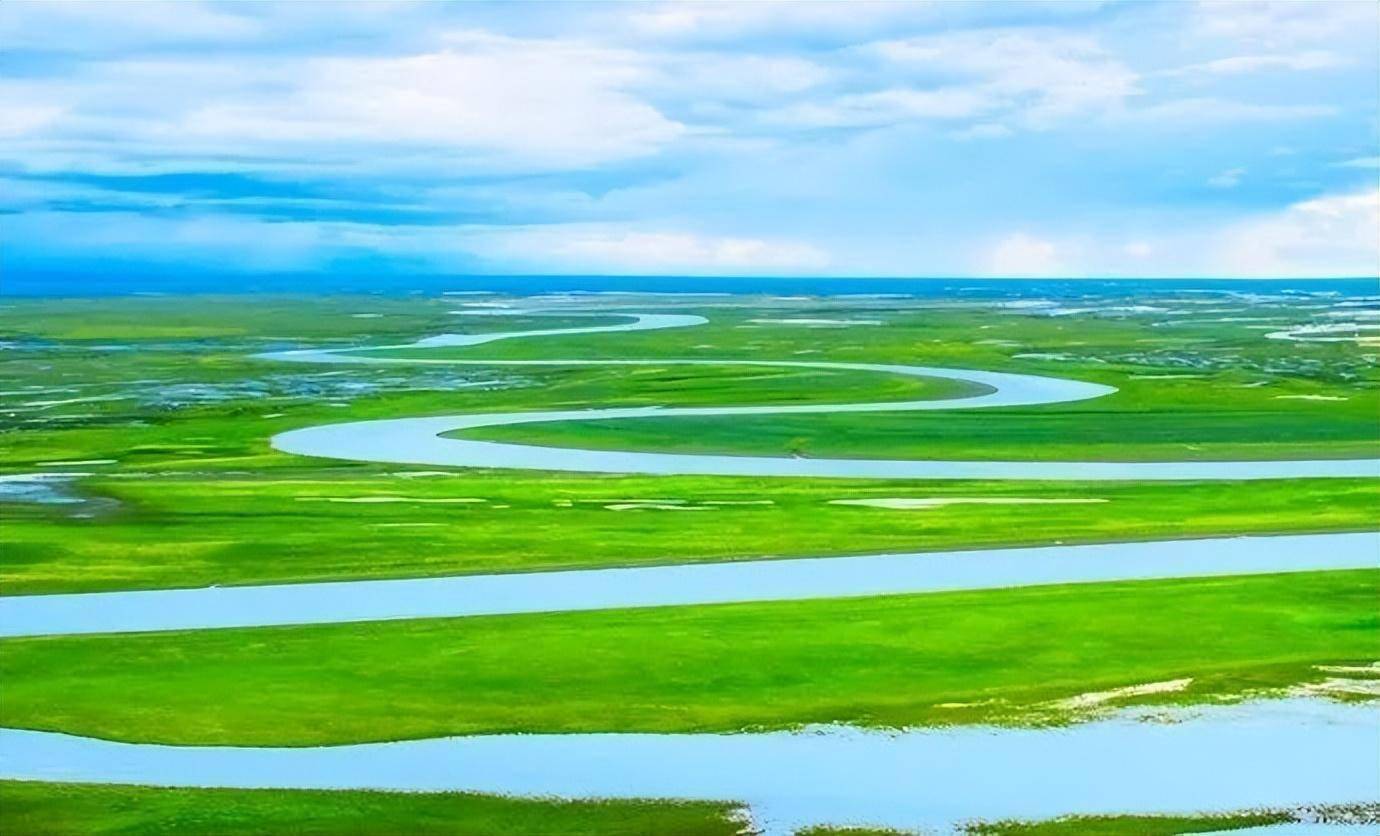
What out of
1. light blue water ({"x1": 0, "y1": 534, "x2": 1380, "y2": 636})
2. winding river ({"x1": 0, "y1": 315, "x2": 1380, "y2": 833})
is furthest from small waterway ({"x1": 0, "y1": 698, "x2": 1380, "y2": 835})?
light blue water ({"x1": 0, "y1": 534, "x2": 1380, "y2": 636})

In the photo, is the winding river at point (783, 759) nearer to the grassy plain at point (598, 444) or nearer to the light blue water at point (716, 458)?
the grassy plain at point (598, 444)

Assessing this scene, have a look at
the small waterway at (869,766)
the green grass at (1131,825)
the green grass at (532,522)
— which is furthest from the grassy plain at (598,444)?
the green grass at (1131,825)

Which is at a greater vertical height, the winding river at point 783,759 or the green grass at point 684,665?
the green grass at point 684,665

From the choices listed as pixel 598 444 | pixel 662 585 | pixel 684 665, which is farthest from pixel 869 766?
pixel 598 444

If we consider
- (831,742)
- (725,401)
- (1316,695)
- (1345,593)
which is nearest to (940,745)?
(831,742)

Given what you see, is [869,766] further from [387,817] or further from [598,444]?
[598,444]

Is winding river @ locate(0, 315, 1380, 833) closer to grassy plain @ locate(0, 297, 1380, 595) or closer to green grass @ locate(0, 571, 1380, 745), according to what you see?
green grass @ locate(0, 571, 1380, 745)
